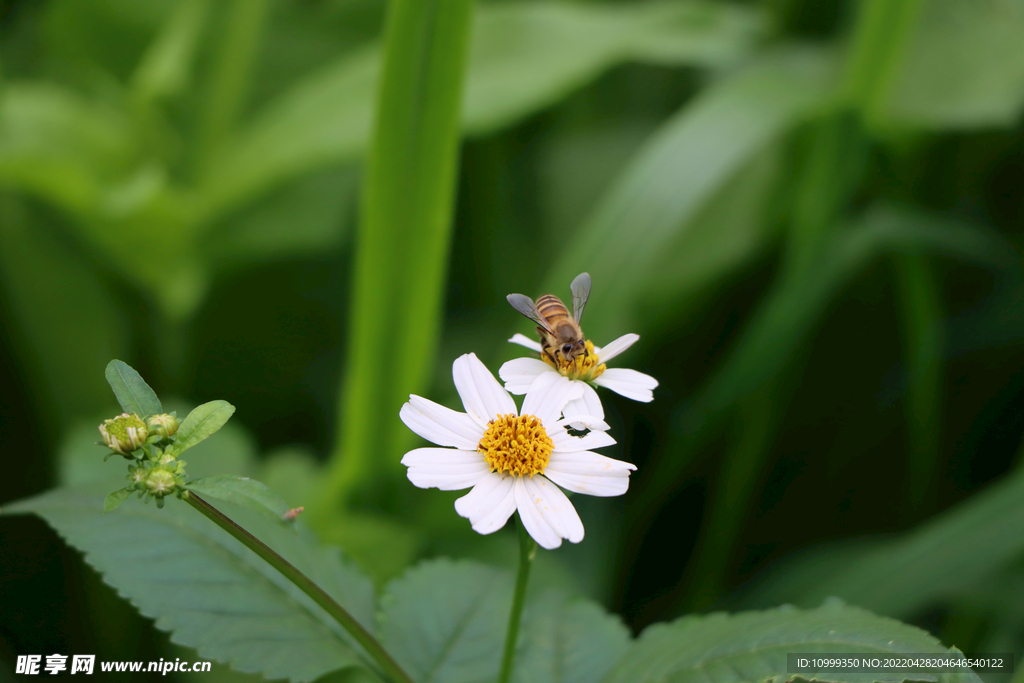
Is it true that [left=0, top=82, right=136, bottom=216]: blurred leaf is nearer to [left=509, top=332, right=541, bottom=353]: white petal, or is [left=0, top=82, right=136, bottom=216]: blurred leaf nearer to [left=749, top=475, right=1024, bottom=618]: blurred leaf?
[left=509, top=332, right=541, bottom=353]: white petal

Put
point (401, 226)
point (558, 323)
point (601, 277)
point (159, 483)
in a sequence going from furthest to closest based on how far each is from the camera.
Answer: point (601, 277), point (401, 226), point (558, 323), point (159, 483)

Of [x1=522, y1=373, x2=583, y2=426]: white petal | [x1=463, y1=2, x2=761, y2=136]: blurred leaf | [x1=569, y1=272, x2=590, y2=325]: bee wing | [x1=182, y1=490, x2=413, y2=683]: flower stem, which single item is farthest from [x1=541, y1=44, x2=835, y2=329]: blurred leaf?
[x1=182, y1=490, x2=413, y2=683]: flower stem

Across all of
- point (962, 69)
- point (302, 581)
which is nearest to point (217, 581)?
point (302, 581)

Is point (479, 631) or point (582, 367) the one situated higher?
point (582, 367)

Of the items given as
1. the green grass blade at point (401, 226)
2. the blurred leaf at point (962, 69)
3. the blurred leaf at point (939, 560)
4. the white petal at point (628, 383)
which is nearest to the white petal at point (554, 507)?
the white petal at point (628, 383)

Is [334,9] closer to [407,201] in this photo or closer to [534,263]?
[534,263]

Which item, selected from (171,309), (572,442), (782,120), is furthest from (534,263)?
(572,442)

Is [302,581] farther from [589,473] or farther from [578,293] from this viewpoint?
[578,293]
